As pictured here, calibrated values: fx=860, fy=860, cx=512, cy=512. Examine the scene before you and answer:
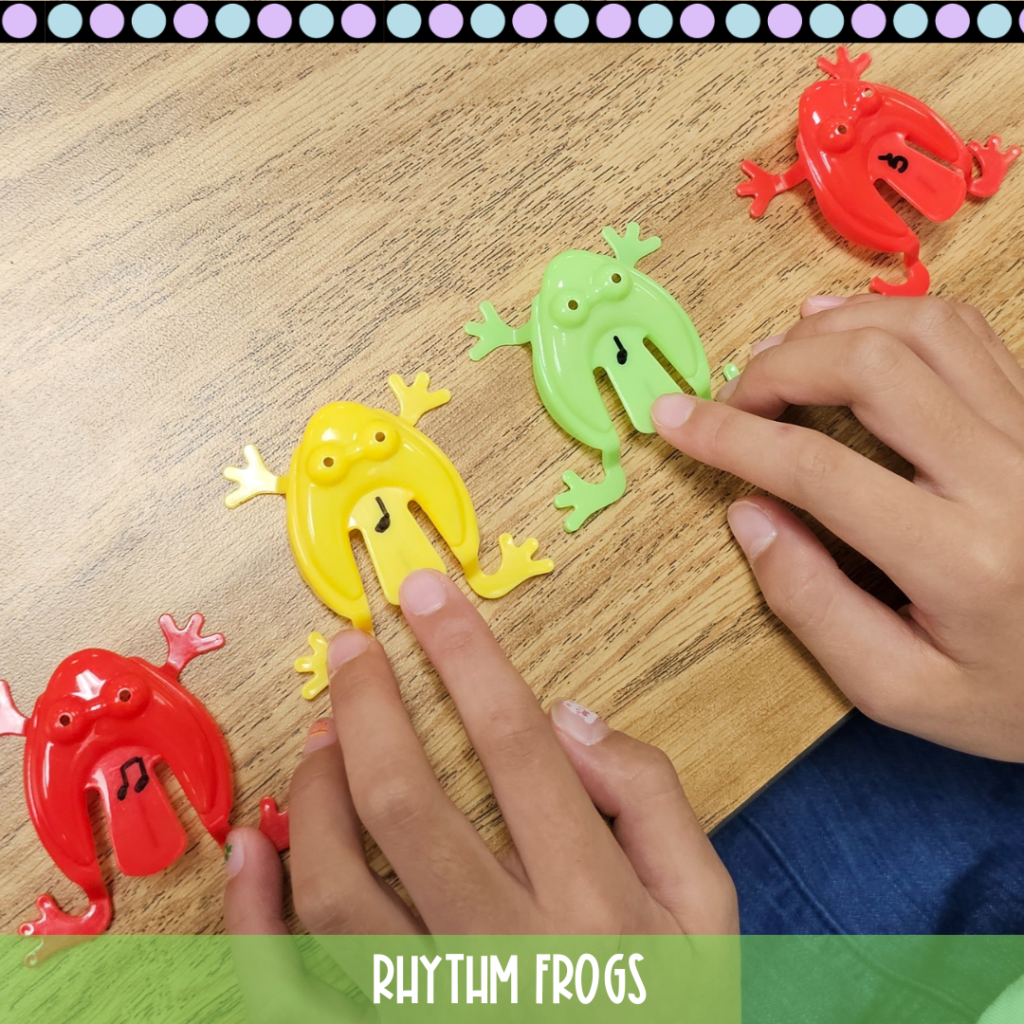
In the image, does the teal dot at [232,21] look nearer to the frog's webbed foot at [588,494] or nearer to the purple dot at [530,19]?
the purple dot at [530,19]

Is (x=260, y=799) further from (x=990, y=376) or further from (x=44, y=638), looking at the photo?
(x=990, y=376)

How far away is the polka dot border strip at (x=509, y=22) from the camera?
644 mm

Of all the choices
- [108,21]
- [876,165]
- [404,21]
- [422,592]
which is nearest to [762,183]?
[876,165]

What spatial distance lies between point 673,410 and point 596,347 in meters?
0.07

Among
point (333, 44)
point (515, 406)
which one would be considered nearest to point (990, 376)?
point (515, 406)

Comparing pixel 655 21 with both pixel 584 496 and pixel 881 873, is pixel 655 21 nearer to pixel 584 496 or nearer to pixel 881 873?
pixel 584 496

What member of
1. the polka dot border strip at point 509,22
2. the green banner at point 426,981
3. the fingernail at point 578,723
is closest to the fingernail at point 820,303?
the polka dot border strip at point 509,22

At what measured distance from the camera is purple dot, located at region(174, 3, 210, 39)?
647mm

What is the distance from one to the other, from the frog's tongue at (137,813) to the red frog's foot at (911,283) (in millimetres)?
617

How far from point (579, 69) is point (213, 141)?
0.29 metres

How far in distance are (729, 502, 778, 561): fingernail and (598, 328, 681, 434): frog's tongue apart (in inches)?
3.3

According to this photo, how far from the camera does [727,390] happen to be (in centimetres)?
63

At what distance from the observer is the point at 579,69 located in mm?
674

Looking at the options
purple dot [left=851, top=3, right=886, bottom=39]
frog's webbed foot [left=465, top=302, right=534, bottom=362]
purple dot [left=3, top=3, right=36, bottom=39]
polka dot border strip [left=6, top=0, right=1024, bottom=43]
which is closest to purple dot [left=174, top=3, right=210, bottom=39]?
polka dot border strip [left=6, top=0, right=1024, bottom=43]
